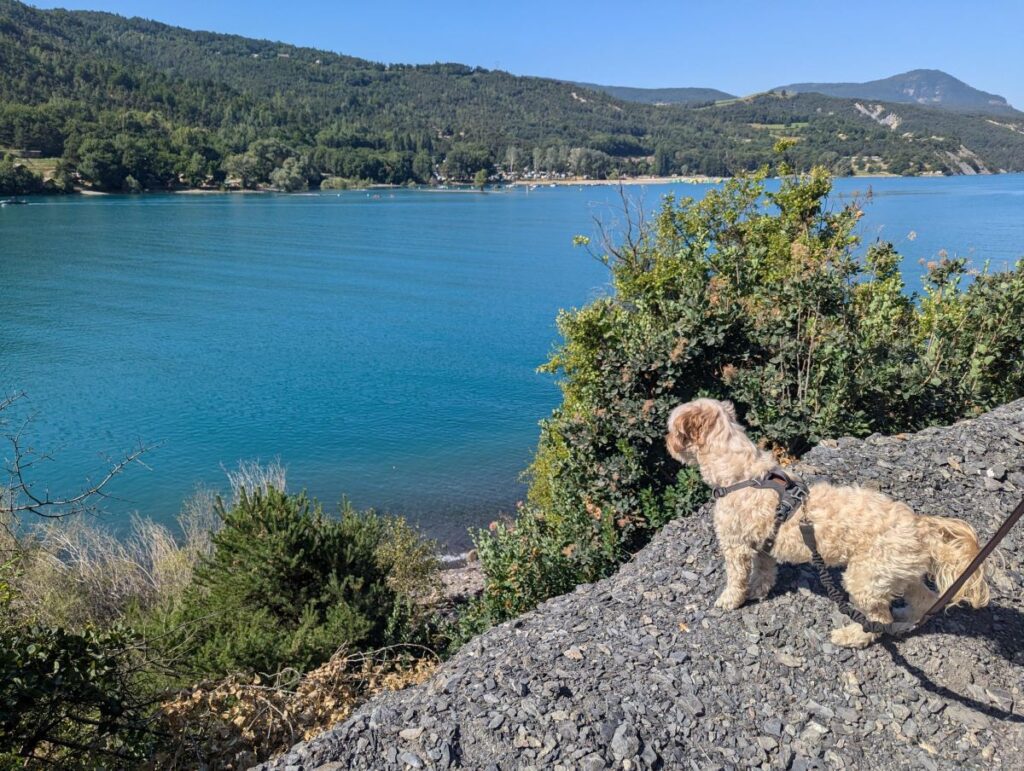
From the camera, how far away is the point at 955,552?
4.18 m

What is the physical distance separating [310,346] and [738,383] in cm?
3339

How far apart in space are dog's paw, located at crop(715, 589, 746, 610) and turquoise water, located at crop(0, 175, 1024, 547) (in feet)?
30.7

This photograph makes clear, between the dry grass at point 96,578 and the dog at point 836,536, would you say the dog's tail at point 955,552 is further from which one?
the dry grass at point 96,578

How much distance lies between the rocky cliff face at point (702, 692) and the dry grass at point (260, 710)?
2.93 ft

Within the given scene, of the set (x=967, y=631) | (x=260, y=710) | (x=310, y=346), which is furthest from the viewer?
(x=310, y=346)

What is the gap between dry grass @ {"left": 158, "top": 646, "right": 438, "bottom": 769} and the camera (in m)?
4.86

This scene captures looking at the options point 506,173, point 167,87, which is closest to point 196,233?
point 506,173

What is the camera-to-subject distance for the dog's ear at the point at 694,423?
4.95 m

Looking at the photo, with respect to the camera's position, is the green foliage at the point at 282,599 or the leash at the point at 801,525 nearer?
the leash at the point at 801,525

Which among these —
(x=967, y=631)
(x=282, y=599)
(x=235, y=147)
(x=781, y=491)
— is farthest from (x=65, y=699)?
(x=235, y=147)

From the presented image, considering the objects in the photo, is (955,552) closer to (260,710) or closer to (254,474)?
(260,710)

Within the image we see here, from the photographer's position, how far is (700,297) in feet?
25.1

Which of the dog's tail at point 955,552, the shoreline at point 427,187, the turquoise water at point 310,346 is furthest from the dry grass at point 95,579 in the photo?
the shoreline at point 427,187

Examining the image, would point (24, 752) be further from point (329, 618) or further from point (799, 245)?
point (799, 245)
